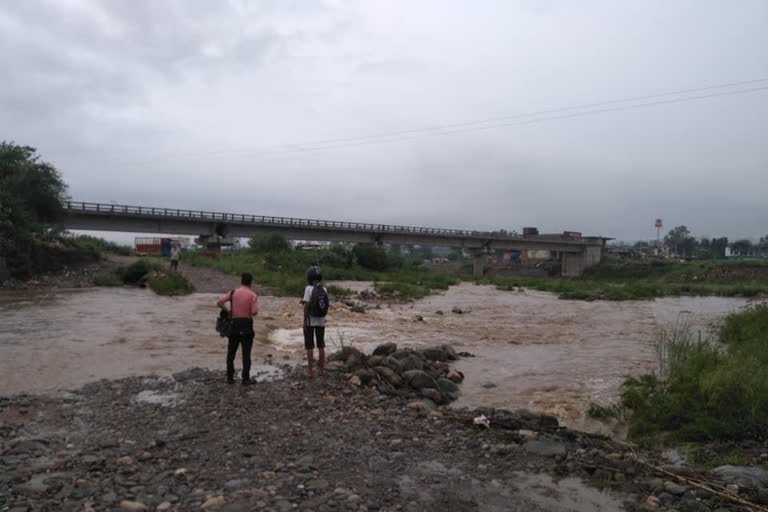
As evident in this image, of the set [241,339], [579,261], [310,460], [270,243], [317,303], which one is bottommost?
[579,261]

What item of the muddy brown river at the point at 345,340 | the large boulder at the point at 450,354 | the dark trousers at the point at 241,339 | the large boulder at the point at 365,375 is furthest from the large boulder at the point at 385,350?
the dark trousers at the point at 241,339

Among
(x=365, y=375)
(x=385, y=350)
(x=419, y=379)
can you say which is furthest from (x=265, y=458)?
(x=385, y=350)

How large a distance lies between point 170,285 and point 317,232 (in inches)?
1562

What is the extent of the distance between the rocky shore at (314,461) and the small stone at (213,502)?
0.01m

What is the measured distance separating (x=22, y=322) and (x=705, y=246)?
16210cm

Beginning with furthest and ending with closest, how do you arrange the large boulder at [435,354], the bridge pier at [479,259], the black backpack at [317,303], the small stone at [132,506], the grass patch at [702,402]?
1. the bridge pier at [479,259]
2. the large boulder at [435,354]
3. the black backpack at [317,303]
4. the grass patch at [702,402]
5. the small stone at [132,506]

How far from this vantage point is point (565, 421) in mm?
8398

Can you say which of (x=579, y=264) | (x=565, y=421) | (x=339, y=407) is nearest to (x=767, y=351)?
(x=565, y=421)

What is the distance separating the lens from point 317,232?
67500 millimetres

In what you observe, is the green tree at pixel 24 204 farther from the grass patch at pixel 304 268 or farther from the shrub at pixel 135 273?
the grass patch at pixel 304 268

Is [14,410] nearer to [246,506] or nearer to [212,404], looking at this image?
[212,404]

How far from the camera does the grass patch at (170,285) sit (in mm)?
27781

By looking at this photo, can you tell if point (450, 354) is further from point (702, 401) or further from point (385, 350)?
point (702, 401)

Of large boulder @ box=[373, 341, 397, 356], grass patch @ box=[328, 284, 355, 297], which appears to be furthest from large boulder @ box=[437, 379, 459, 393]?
grass patch @ box=[328, 284, 355, 297]
